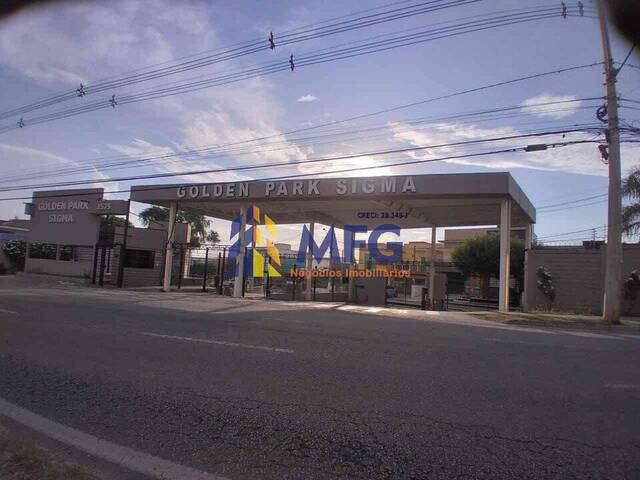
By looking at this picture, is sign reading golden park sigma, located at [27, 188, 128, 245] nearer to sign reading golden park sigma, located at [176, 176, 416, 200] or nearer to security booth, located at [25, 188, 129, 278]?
security booth, located at [25, 188, 129, 278]

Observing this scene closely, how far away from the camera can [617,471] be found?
3588mm

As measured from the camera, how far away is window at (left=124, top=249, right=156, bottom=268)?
30078 millimetres

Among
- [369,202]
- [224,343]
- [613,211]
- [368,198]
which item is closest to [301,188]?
[368,198]

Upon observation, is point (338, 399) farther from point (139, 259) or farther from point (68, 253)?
point (68, 253)

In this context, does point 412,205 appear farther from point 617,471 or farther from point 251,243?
point 617,471

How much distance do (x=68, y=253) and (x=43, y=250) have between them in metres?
2.65

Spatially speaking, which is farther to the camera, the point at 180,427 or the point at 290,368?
the point at 290,368

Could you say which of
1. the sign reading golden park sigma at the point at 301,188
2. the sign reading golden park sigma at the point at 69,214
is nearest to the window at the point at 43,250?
the sign reading golden park sigma at the point at 69,214

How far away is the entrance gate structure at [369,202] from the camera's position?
62.4 ft

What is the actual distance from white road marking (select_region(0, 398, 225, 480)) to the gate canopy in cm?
1659

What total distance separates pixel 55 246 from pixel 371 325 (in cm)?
2848

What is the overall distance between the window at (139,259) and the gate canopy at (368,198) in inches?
227

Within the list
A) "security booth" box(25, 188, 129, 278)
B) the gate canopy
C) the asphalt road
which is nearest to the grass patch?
the asphalt road

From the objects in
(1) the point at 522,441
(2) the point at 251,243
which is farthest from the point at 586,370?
(2) the point at 251,243
